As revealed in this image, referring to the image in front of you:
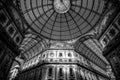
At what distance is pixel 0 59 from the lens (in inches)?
786

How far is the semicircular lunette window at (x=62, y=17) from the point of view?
2832 centimetres

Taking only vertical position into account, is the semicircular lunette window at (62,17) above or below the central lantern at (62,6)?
below

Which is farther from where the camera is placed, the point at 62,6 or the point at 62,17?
the point at 62,17

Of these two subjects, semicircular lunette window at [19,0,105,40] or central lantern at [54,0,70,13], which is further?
central lantern at [54,0,70,13]

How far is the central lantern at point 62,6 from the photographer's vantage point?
1272 inches

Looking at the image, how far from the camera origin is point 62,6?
1309 inches

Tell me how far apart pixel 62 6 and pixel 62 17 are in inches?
148

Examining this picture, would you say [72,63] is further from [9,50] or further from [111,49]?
[9,50]

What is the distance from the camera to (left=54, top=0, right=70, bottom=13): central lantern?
32.3 m

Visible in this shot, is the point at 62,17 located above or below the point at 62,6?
below

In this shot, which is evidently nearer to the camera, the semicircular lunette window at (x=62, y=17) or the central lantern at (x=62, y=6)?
the semicircular lunette window at (x=62, y=17)

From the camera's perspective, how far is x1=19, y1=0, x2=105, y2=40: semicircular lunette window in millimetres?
28323

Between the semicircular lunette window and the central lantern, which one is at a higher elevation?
the central lantern

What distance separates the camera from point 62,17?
110ft
